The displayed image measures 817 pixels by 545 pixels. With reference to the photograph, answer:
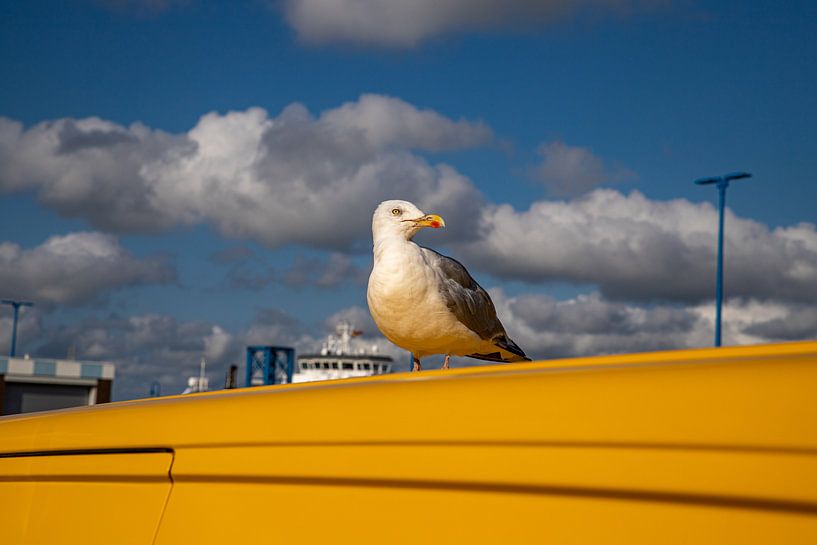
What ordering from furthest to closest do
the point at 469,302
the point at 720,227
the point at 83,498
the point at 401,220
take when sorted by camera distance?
the point at 720,227 → the point at 469,302 → the point at 401,220 → the point at 83,498

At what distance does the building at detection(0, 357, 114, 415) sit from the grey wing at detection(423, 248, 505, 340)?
129ft

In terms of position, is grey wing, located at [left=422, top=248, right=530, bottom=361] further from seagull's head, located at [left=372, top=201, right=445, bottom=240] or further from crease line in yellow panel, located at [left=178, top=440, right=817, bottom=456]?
crease line in yellow panel, located at [left=178, top=440, right=817, bottom=456]

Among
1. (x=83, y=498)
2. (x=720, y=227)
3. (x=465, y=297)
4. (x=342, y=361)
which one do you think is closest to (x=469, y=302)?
(x=465, y=297)

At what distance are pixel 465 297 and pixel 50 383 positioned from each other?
43512 mm

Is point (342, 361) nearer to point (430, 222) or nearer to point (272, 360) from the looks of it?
point (272, 360)

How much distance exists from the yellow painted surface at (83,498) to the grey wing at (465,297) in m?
3.88

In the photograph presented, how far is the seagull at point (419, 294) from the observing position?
5.63 metres

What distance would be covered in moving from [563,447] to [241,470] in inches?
26.0

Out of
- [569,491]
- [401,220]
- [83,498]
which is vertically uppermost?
[401,220]

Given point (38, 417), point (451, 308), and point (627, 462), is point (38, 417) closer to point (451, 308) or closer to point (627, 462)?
point (627, 462)

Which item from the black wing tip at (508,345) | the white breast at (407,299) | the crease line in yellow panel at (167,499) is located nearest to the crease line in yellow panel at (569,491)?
the crease line in yellow panel at (167,499)

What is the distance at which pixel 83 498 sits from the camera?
1.95 meters

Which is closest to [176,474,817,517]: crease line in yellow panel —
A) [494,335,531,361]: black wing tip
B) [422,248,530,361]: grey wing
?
[422,248,530,361]: grey wing

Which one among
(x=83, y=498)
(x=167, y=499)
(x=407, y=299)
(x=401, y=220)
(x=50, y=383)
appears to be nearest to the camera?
(x=167, y=499)
